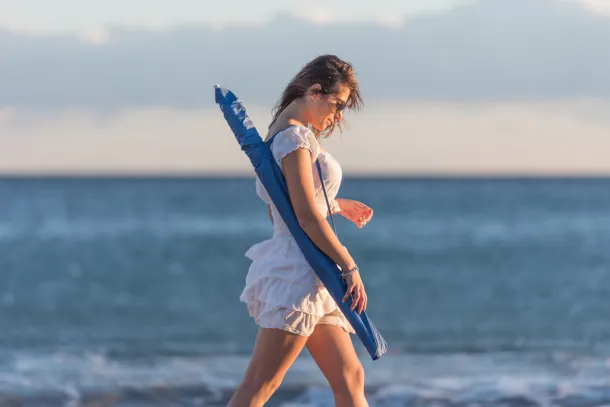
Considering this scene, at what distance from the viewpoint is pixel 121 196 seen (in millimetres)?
64312

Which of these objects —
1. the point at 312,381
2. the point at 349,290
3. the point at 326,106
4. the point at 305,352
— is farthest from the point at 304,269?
the point at 305,352

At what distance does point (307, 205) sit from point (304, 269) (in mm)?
248

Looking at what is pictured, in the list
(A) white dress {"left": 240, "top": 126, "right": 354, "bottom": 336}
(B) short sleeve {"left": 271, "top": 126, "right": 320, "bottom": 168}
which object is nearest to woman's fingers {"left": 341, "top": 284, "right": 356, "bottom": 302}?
(A) white dress {"left": 240, "top": 126, "right": 354, "bottom": 336}

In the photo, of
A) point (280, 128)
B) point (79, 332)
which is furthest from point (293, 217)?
point (79, 332)

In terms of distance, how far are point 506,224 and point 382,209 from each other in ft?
36.6

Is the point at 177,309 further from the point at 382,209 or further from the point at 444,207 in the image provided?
the point at 444,207

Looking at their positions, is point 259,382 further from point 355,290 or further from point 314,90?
point 314,90

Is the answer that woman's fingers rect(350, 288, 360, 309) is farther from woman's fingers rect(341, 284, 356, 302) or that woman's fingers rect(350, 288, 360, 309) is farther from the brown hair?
the brown hair

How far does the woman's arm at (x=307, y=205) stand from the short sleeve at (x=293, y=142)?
0.02 meters

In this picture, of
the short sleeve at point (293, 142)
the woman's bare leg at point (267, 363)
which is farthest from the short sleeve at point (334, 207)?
the woman's bare leg at point (267, 363)

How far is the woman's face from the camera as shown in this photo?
12.2 feet

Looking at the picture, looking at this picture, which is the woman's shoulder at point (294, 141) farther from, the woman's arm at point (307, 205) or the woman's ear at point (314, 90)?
the woman's ear at point (314, 90)

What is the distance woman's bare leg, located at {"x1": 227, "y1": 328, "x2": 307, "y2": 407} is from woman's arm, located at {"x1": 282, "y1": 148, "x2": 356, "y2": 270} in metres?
0.34

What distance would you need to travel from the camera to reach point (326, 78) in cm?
369
